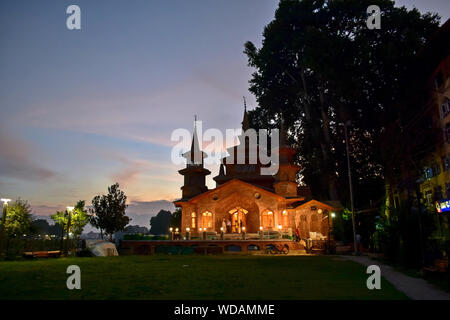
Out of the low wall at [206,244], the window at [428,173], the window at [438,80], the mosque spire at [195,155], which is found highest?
the window at [438,80]

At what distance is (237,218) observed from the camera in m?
41.1

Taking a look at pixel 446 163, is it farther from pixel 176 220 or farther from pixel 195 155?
pixel 176 220

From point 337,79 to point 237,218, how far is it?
1972cm

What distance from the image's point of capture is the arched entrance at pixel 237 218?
40594mm

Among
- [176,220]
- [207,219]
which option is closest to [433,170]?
[207,219]

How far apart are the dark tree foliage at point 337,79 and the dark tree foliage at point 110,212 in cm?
2477

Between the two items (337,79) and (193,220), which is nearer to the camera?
(337,79)

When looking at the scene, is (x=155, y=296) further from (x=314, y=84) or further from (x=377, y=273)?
(x=314, y=84)

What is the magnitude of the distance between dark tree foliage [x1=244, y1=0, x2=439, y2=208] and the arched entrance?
34.1 feet

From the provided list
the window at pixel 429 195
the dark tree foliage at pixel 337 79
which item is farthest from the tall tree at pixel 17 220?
the window at pixel 429 195

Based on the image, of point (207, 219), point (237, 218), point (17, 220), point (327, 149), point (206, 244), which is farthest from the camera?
point (237, 218)

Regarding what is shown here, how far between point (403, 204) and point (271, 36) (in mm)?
32162

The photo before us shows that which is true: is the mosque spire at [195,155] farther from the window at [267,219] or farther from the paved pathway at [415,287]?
the paved pathway at [415,287]
